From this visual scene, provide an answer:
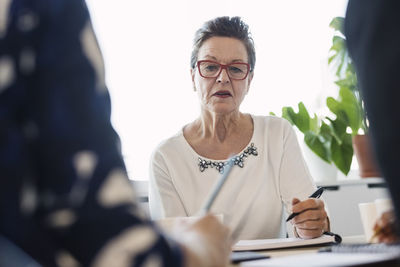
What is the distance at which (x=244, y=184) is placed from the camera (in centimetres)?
183

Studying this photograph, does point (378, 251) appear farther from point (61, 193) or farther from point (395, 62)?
point (61, 193)

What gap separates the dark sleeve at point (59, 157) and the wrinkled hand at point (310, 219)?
2.93ft

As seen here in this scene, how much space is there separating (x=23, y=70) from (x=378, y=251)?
22.5 inches

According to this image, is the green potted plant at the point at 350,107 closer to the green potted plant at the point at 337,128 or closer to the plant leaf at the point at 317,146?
the green potted plant at the point at 337,128

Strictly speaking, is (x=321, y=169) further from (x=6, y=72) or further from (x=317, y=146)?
(x=6, y=72)

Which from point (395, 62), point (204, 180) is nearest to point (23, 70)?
point (395, 62)

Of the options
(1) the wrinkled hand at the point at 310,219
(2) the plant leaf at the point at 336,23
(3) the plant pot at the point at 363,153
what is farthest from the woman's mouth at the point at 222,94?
(2) the plant leaf at the point at 336,23

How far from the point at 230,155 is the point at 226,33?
50 centimetres

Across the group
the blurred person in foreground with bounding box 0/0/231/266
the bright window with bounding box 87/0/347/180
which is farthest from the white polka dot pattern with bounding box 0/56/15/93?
the bright window with bounding box 87/0/347/180

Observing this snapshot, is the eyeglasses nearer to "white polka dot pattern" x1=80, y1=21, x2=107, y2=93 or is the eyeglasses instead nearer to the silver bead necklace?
the silver bead necklace

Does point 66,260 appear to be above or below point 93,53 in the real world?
below

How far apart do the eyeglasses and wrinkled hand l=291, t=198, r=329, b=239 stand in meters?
0.69

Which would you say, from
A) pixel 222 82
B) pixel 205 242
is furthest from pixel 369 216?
pixel 222 82

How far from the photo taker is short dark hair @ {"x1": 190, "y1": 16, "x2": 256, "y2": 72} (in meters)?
1.93
